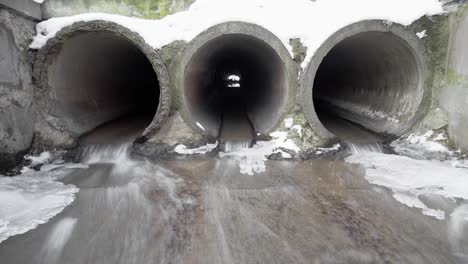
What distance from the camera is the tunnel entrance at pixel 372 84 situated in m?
5.65

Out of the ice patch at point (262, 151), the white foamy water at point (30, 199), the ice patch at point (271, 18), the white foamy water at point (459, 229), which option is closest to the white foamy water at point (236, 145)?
the ice patch at point (262, 151)

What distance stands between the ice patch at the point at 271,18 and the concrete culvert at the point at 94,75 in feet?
0.63

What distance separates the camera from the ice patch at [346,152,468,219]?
389 cm

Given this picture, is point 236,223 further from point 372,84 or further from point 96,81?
point 372,84

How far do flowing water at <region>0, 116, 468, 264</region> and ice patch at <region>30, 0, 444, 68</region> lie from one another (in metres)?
2.42

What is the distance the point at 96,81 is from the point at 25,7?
88.0 inches

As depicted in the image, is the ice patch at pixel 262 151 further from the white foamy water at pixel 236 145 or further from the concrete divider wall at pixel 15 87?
the concrete divider wall at pixel 15 87

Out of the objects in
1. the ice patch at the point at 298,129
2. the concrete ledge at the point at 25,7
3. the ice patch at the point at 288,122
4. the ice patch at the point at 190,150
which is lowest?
the ice patch at the point at 190,150

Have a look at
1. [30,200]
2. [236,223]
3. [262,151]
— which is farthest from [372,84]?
[30,200]

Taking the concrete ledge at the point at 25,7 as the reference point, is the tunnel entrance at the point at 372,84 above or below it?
below

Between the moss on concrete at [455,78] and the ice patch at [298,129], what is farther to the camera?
the ice patch at [298,129]

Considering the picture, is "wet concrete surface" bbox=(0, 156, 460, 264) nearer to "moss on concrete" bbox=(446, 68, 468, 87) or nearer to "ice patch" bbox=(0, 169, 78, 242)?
"ice patch" bbox=(0, 169, 78, 242)

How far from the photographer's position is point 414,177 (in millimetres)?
4430

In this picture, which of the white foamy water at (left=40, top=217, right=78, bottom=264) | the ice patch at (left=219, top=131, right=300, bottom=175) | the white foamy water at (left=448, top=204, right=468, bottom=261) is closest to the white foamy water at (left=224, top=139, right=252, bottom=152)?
the ice patch at (left=219, top=131, right=300, bottom=175)
